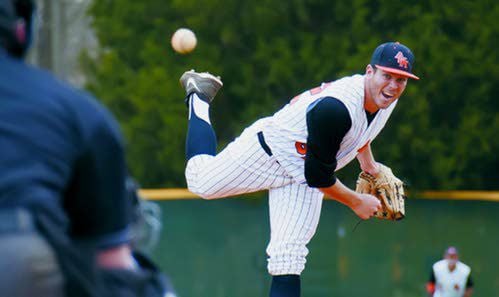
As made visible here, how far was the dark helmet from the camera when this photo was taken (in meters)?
2.01

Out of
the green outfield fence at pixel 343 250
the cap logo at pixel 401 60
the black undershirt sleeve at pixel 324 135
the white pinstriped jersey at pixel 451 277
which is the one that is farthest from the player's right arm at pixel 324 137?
the white pinstriped jersey at pixel 451 277

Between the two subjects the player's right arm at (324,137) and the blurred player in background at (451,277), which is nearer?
the player's right arm at (324,137)

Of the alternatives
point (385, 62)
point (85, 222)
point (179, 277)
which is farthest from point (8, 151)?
point (179, 277)

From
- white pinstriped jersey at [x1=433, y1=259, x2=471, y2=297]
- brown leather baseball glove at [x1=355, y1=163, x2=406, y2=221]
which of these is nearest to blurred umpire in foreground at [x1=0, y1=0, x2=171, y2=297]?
brown leather baseball glove at [x1=355, y1=163, x2=406, y2=221]

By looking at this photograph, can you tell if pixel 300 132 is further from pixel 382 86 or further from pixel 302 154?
pixel 382 86

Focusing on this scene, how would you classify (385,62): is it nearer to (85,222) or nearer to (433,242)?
(85,222)

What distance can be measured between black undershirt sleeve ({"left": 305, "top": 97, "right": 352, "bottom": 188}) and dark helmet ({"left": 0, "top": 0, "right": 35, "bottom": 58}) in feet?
8.97

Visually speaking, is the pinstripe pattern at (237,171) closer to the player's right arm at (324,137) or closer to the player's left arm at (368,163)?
the player's right arm at (324,137)

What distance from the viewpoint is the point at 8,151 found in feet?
6.47

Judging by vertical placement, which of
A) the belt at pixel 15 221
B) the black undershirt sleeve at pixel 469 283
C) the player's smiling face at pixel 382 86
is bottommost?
the black undershirt sleeve at pixel 469 283

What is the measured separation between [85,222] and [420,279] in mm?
8523

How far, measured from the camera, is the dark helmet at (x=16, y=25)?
2.01m

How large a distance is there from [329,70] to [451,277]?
234 centimetres

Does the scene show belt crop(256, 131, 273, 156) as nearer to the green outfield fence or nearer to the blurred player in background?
the green outfield fence
